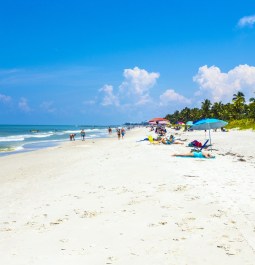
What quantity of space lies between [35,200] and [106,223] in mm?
3785

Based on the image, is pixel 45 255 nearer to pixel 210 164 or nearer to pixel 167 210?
pixel 167 210

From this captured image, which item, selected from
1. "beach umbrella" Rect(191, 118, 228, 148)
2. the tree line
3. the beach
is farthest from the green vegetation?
the beach

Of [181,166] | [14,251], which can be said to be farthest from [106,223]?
[181,166]

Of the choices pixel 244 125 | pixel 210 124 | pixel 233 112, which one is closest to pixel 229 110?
pixel 233 112

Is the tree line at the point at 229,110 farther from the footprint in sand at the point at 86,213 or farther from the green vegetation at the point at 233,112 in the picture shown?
the footprint in sand at the point at 86,213

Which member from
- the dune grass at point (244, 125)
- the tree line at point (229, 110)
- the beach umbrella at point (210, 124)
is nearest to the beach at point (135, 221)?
the beach umbrella at point (210, 124)

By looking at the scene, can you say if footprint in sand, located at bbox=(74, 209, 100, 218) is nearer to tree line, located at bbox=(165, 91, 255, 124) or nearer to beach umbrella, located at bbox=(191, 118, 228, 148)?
beach umbrella, located at bbox=(191, 118, 228, 148)

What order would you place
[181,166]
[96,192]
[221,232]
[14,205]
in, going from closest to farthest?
1. [221,232]
2. [14,205]
3. [96,192]
4. [181,166]

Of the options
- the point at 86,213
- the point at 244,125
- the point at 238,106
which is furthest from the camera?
the point at 238,106

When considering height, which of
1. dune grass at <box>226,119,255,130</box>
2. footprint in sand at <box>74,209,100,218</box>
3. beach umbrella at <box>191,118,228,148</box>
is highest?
beach umbrella at <box>191,118,228,148</box>

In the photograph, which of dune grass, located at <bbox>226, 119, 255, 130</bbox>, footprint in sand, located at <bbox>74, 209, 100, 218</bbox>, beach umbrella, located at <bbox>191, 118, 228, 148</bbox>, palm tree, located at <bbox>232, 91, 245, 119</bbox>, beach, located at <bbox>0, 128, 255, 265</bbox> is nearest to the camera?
beach, located at <bbox>0, 128, 255, 265</bbox>

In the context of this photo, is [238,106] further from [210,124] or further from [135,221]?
[135,221]

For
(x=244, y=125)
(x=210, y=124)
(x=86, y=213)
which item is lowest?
(x=86, y=213)

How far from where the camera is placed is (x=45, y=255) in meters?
5.16
